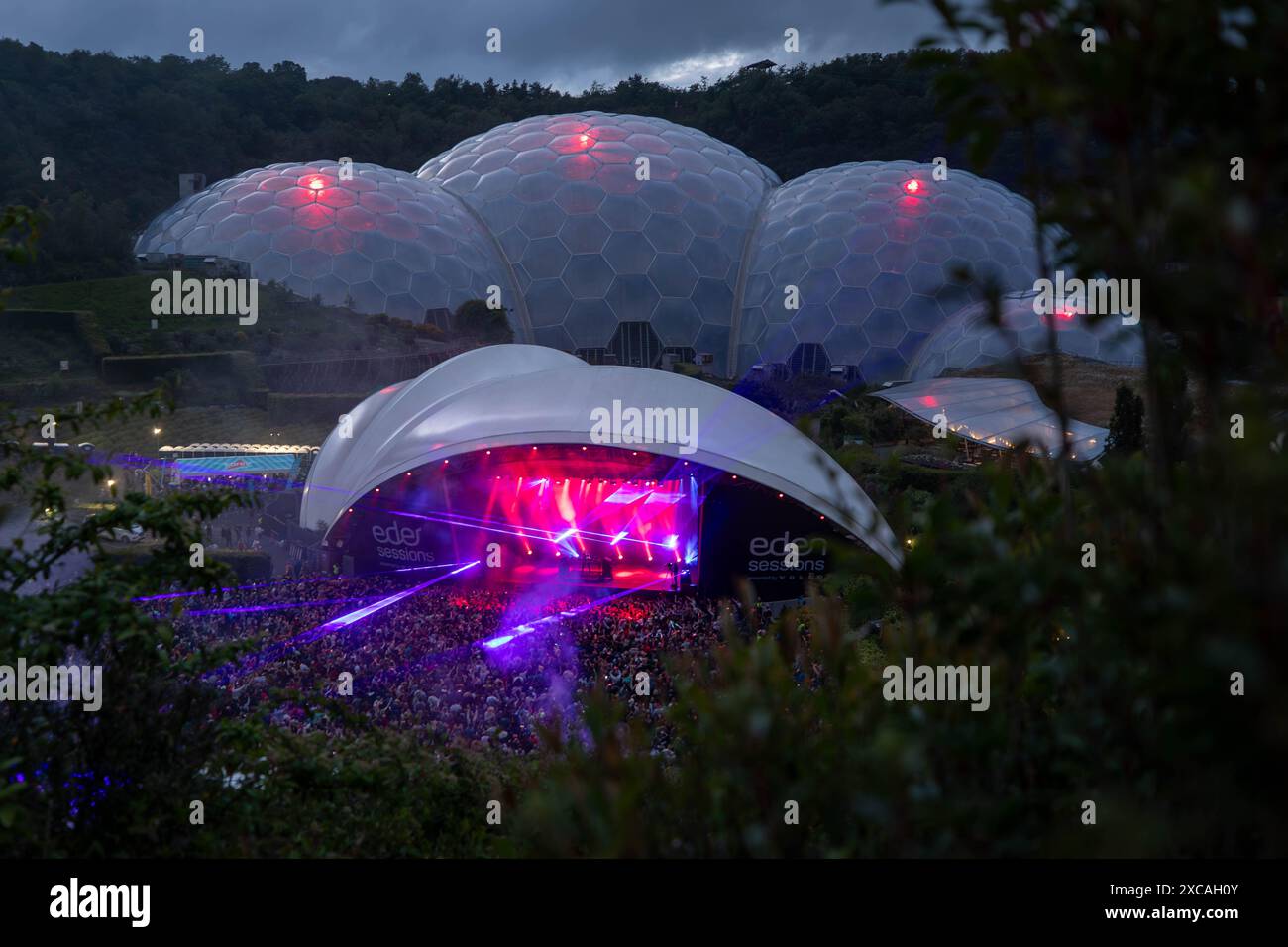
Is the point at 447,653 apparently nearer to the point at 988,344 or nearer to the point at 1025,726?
the point at 1025,726

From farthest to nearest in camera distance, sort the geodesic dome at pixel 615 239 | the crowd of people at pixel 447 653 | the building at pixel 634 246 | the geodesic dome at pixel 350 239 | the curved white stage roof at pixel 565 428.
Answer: the geodesic dome at pixel 615 239, the building at pixel 634 246, the geodesic dome at pixel 350 239, the curved white stage roof at pixel 565 428, the crowd of people at pixel 447 653

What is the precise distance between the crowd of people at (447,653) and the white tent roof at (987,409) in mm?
10650

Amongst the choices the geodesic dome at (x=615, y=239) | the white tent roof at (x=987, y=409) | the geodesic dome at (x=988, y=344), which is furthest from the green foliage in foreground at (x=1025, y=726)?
the geodesic dome at (x=615, y=239)

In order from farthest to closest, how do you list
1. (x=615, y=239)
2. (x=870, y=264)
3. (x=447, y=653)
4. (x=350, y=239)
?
(x=615, y=239)
(x=870, y=264)
(x=350, y=239)
(x=447, y=653)

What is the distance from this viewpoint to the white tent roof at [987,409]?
23297 millimetres

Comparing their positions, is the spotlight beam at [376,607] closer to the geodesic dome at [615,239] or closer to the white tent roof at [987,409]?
the white tent roof at [987,409]

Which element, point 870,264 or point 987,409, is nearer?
point 987,409

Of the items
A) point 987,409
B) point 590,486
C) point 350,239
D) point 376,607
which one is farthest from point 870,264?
point 376,607

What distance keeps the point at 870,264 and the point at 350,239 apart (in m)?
18.2

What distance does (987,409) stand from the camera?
996 inches

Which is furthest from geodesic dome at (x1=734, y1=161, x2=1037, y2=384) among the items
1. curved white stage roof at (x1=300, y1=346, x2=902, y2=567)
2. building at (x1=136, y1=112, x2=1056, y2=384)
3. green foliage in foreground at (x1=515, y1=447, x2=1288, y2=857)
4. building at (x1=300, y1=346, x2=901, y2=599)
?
green foliage in foreground at (x1=515, y1=447, x2=1288, y2=857)

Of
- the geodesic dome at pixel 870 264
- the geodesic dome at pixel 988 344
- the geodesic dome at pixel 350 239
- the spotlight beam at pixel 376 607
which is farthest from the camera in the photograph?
the geodesic dome at pixel 870 264

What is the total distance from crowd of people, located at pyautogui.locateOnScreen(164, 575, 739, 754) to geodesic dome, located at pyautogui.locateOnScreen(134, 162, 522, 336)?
17.4 meters

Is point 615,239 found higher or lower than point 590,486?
higher
